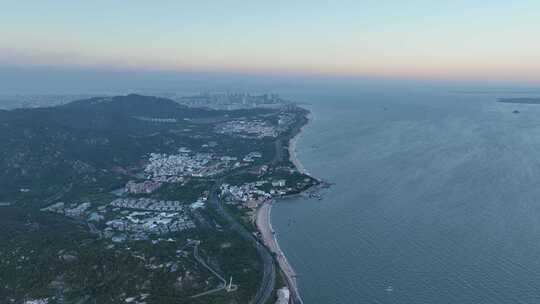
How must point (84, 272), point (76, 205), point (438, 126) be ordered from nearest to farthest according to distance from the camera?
point (84, 272) → point (76, 205) → point (438, 126)

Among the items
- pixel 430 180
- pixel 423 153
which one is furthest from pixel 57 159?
pixel 423 153

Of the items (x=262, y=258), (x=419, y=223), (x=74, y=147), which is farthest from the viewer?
(x=74, y=147)

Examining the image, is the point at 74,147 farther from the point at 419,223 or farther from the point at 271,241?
the point at 419,223

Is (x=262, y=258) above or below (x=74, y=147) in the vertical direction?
below

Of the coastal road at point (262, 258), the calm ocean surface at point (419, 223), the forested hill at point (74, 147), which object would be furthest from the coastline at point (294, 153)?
the coastal road at point (262, 258)

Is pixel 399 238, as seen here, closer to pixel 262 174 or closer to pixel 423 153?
pixel 262 174

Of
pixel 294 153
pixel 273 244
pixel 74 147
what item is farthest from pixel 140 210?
pixel 294 153

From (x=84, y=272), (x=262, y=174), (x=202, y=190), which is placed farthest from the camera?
(x=262, y=174)
